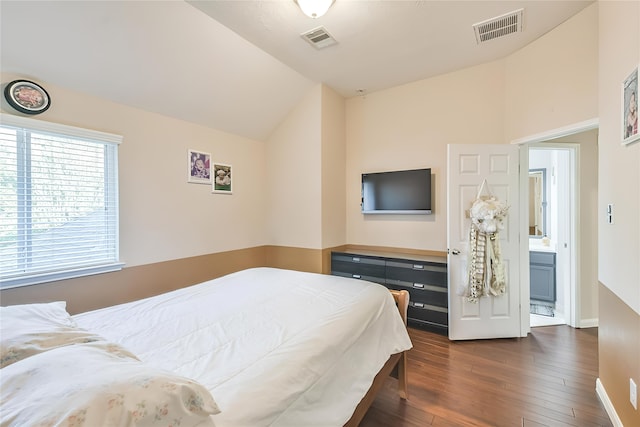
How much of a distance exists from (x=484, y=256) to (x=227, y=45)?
329 cm

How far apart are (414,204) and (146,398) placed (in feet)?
10.7

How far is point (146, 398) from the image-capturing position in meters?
0.65

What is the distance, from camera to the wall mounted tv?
3344 millimetres

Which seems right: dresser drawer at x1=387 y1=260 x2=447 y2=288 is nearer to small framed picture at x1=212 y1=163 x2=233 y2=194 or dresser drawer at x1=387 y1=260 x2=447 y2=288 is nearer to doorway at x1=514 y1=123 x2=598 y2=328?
doorway at x1=514 y1=123 x2=598 y2=328

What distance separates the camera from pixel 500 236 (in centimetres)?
281

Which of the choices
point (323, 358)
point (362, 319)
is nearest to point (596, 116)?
point (362, 319)

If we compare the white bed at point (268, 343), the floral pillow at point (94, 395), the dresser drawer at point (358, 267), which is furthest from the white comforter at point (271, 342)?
the dresser drawer at point (358, 267)

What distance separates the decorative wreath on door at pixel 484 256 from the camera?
2.66 meters

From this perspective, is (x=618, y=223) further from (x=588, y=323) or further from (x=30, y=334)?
(x=30, y=334)

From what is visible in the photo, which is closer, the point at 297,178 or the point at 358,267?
the point at 358,267

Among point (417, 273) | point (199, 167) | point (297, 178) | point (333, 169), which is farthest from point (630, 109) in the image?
point (199, 167)

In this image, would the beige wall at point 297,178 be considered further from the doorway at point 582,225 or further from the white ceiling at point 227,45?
the doorway at point 582,225

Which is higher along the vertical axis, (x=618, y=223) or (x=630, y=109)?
(x=630, y=109)

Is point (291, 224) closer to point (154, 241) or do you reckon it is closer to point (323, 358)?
point (154, 241)
